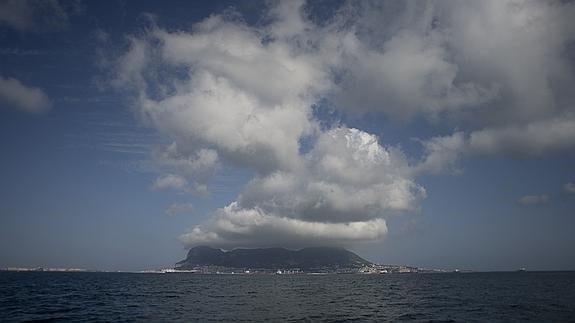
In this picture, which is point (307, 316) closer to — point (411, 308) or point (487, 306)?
point (411, 308)

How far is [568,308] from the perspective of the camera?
62.5 metres

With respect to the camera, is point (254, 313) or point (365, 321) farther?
point (254, 313)

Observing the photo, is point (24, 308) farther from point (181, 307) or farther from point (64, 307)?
point (181, 307)

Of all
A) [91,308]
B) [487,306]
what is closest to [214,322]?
[91,308]

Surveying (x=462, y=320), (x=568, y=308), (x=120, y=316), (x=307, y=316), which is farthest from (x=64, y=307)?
(x=568, y=308)

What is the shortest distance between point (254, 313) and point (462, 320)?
2814cm

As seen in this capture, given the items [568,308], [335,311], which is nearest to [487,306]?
[568,308]

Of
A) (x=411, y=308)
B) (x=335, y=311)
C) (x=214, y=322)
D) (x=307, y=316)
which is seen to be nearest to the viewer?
(x=214, y=322)

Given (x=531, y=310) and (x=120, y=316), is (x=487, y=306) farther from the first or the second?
(x=120, y=316)

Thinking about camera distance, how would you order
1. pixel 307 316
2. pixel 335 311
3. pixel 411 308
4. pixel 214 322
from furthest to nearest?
pixel 411 308, pixel 335 311, pixel 307 316, pixel 214 322

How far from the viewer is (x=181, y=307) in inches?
2586

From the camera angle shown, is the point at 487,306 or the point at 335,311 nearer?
the point at 335,311

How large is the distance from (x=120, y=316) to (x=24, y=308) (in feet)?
66.3

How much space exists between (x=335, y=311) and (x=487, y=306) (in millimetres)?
28007
